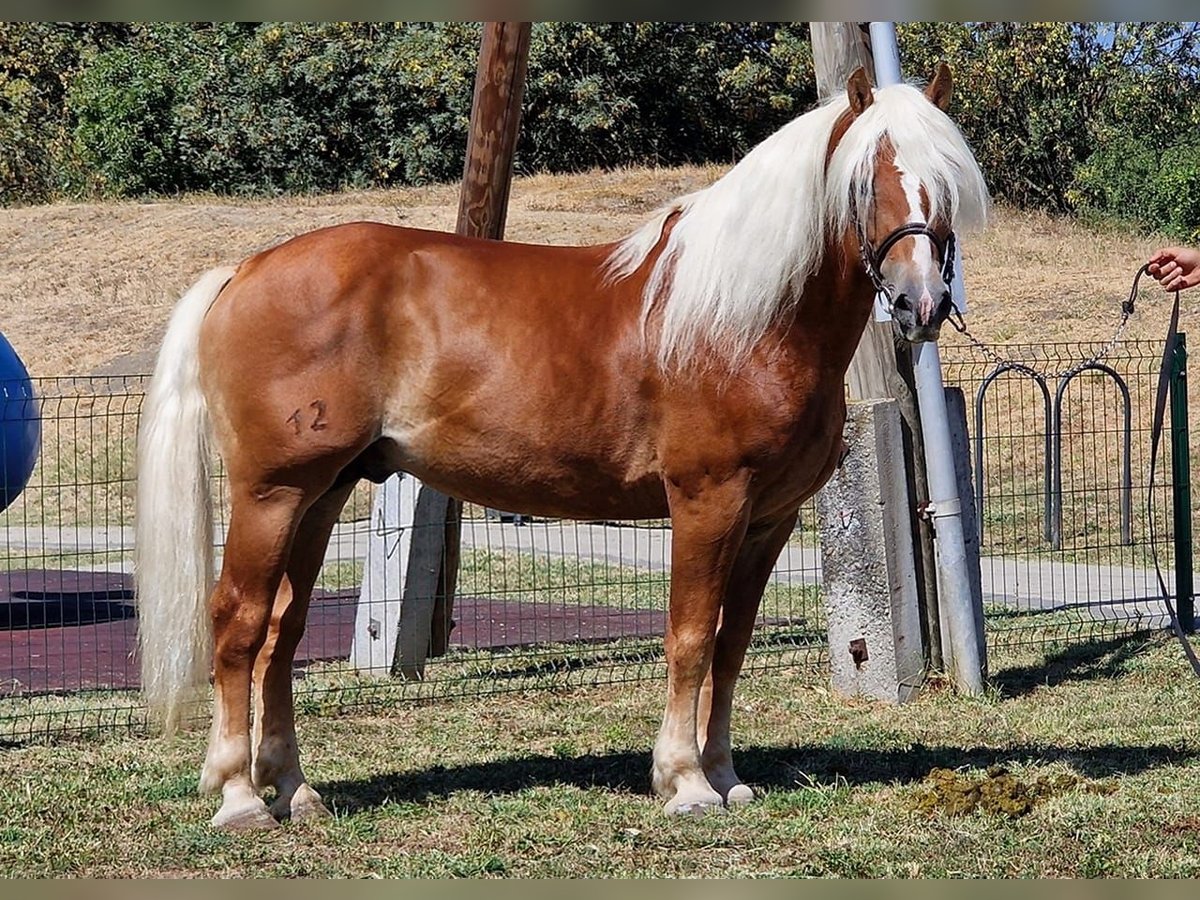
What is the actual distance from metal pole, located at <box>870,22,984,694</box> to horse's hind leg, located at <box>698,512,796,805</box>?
1.97 metres

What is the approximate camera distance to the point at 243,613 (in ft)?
16.5

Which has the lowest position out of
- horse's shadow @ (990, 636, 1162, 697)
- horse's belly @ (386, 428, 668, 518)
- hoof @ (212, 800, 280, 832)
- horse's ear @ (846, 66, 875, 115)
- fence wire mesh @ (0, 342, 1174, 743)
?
hoof @ (212, 800, 280, 832)

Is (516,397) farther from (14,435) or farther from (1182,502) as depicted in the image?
(14,435)

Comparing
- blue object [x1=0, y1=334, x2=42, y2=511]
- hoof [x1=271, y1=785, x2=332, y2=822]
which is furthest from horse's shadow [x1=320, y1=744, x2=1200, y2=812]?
blue object [x1=0, y1=334, x2=42, y2=511]

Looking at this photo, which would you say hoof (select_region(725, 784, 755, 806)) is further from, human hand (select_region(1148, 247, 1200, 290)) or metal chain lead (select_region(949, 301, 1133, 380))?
human hand (select_region(1148, 247, 1200, 290))

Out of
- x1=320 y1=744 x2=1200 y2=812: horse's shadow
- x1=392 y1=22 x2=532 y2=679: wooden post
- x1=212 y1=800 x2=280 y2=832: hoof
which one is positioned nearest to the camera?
x1=212 y1=800 x2=280 y2=832: hoof

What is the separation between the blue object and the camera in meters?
9.77

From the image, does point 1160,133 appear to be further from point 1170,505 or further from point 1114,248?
point 1170,505

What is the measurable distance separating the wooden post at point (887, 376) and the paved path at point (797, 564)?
6.49 ft

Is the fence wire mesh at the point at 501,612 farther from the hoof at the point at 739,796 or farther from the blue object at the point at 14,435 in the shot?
the hoof at the point at 739,796

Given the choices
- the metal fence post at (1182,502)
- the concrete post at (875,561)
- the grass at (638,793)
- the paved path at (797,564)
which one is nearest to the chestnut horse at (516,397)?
the grass at (638,793)

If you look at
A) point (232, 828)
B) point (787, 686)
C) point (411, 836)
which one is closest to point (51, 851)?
point (232, 828)

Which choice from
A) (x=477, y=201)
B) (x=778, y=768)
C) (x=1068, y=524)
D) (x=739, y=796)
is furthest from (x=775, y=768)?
(x=1068, y=524)

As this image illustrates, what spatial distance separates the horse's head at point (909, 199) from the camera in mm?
4648
